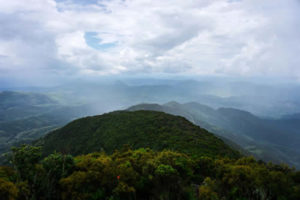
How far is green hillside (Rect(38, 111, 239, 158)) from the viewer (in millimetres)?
39656

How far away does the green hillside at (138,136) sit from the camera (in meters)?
39.7

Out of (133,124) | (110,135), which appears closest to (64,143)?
(110,135)

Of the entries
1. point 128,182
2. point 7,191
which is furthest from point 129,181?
point 7,191

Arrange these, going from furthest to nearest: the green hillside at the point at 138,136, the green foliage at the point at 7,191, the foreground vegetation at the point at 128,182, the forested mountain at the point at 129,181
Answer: the green hillside at the point at 138,136 → the foreground vegetation at the point at 128,182 → the forested mountain at the point at 129,181 → the green foliage at the point at 7,191

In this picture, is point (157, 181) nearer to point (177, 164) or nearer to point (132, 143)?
point (177, 164)

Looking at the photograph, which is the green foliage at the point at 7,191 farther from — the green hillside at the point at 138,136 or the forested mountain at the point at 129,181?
the green hillside at the point at 138,136

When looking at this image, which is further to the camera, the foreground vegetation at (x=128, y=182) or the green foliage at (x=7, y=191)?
the foreground vegetation at (x=128, y=182)

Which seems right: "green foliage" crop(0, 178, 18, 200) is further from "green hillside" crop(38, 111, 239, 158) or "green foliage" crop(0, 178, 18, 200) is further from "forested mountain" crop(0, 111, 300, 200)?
"green hillside" crop(38, 111, 239, 158)

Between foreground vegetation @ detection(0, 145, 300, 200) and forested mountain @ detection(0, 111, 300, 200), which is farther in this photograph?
foreground vegetation @ detection(0, 145, 300, 200)

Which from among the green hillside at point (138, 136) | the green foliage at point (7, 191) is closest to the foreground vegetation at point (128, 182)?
the green foliage at point (7, 191)

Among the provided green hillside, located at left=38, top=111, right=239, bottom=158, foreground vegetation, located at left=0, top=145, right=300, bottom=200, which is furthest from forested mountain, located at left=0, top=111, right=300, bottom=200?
green hillside, located at left=38, top=111, right=239, bottom=158

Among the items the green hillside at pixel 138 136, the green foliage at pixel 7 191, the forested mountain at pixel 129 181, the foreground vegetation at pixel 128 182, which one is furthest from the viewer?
the green hillside at pixel 138 136

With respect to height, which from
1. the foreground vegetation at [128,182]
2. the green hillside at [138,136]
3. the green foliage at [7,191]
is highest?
the green foliage at [7,191]

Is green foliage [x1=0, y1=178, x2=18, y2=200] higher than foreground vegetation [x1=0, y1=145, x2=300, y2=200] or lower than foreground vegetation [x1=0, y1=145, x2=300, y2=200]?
higher
